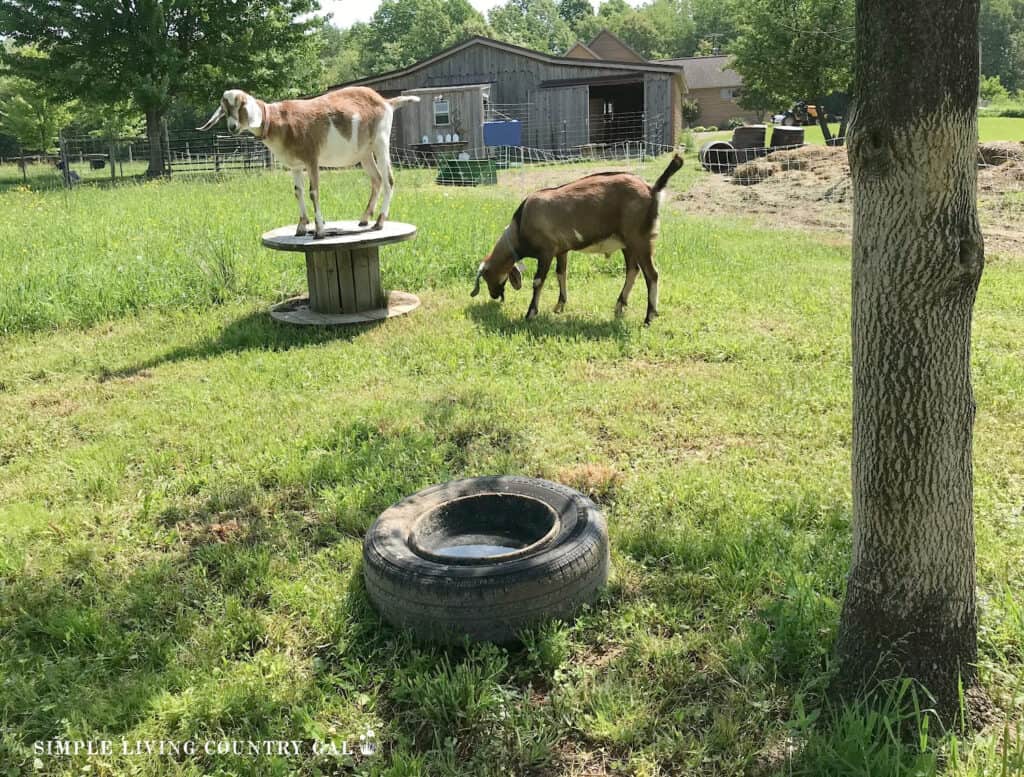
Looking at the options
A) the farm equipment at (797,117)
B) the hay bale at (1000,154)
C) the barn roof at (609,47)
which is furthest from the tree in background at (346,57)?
the hay bale at (1000,154)

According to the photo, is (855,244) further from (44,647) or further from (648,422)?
(44,647)

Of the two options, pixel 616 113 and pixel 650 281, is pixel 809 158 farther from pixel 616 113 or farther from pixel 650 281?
pixel 616 113

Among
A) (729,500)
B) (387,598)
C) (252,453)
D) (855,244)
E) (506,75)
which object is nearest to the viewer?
(855,244)

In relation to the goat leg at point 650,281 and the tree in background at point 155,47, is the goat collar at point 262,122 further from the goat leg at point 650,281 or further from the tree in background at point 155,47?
the tree in background at point 155,47

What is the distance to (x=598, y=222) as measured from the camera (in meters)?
7.48

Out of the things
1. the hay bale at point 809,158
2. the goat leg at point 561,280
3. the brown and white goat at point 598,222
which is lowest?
the goat leg at point 561,280

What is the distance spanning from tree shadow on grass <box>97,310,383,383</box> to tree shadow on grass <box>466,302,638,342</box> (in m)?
1.15

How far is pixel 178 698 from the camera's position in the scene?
9.23 ft

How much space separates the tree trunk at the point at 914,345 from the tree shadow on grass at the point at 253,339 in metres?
5.52

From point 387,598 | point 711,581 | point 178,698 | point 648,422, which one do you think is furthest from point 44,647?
point 648,422

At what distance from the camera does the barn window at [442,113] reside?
3077cm

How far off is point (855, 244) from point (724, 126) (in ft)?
217

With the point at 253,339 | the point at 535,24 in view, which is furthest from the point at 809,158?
the point at 535,24

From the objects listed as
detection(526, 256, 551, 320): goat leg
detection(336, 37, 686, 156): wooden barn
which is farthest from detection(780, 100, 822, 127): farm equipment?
detection(526, 256, 551, 320): goat leg
